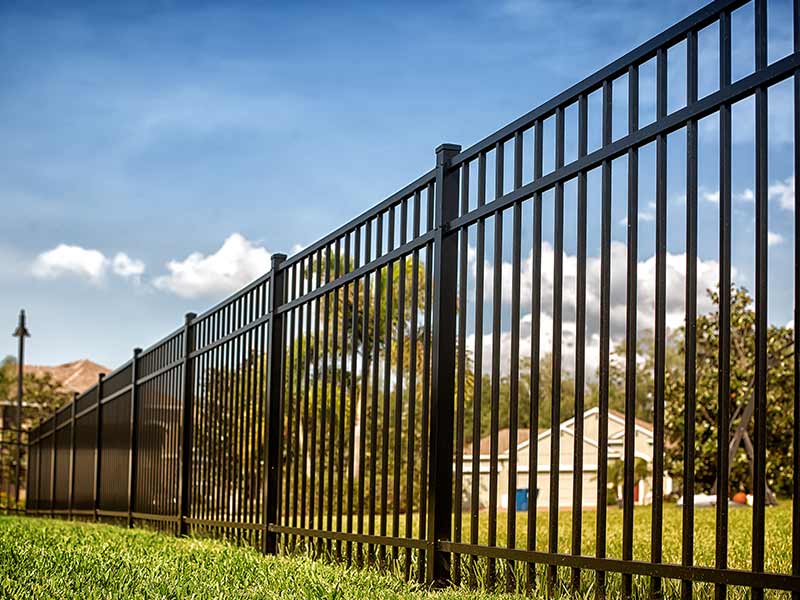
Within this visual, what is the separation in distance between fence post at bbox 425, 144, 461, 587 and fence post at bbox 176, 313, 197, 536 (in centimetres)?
532

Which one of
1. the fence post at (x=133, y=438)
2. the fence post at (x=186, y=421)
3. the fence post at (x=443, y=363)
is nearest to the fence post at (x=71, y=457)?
the fence post at (x=133, y=438)

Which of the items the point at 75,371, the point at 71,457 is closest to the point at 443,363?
the point at 71,457

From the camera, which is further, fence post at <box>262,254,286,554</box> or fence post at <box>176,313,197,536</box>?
fence post at <box>176,313,197,536</box>

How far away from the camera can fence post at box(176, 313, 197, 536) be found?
9.84m

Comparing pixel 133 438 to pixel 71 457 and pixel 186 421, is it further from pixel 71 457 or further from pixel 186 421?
pixel 71 457

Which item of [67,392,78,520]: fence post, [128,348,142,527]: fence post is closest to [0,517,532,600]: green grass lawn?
[128,348,142,527]: fence post

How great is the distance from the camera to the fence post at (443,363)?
16.3 feet

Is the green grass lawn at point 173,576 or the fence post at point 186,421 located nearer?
the green grass lawn at point 173,576

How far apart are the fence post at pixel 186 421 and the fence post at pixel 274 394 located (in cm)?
251

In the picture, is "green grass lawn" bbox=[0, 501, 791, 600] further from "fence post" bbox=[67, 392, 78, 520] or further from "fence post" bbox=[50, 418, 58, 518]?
"fence post" bbox=[50, 418, 58, 518]

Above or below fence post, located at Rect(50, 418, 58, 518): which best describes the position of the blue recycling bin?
below

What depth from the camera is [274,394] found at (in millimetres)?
7684

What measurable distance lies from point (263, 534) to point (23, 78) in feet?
94.5

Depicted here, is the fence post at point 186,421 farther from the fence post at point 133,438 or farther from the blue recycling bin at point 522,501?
the blue recycling bin at point 522,501
